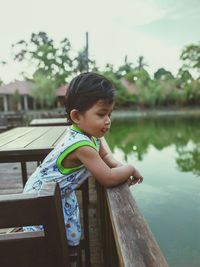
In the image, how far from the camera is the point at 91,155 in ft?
3.89

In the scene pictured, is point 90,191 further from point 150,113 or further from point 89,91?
point 150,113

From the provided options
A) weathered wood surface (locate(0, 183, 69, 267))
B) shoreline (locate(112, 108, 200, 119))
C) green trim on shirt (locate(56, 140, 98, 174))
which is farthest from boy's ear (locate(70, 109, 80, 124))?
shoreline (locate(112, 108, 200, 119))

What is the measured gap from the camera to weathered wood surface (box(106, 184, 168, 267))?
2.13 feet

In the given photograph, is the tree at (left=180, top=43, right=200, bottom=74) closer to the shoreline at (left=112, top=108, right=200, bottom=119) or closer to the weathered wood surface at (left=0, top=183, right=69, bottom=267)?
the shoreline at (left=112, top=108, right=200, bottom=119)

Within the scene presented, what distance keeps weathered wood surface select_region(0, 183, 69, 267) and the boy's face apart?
574 mm

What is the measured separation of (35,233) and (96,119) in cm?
60

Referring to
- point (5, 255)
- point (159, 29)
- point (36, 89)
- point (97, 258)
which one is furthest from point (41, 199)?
point (36, 89)

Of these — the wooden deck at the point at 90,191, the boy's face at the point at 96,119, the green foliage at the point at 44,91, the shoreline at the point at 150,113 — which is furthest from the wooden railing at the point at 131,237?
the green foliage at the point at 44,91

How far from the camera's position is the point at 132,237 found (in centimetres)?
75

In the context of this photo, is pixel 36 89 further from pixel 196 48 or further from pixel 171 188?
pixel 171 188

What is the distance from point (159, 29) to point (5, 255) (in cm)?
3062

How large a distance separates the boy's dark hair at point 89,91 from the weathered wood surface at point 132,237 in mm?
409

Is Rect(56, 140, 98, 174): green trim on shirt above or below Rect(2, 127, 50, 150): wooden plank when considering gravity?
above

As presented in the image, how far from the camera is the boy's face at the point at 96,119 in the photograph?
1.27 metres
